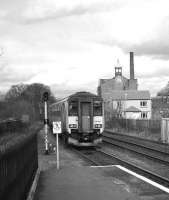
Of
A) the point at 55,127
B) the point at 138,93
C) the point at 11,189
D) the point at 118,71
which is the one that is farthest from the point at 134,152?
the point at 118,71

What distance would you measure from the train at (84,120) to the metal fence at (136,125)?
12451mm

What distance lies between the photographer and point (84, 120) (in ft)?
81.0

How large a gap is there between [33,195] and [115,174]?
4221mm

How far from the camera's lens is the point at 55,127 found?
15.7m

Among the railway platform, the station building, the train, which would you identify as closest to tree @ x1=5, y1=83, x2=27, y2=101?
the station building

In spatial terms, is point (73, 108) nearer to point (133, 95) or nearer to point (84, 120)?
point (84, 120)

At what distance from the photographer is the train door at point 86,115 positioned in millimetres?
24531

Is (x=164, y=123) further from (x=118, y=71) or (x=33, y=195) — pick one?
(x=118, y=71)

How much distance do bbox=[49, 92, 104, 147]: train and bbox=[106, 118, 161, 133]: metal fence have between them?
1245 cm

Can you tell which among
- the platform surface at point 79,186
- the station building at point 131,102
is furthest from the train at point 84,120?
the station building at point 131,102

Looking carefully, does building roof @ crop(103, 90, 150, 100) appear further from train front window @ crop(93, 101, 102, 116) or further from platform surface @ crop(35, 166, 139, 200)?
platform surface @ crop(35, 166, 139, 200)

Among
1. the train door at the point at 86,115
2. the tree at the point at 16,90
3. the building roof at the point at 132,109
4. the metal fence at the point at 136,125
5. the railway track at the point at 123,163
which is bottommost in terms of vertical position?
the railway track at the point at 123,163

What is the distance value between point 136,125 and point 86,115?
19109 mm

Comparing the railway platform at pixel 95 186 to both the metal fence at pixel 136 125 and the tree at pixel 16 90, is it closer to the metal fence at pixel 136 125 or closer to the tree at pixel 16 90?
the metal fence at pixel 136 125
